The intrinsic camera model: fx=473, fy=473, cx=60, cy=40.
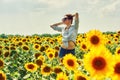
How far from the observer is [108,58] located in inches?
213

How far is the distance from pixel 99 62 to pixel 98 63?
0.04m

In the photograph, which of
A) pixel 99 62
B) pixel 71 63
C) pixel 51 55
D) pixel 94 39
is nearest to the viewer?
pixel 99 62

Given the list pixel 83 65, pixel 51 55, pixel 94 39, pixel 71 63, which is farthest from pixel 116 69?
pixel 51 55

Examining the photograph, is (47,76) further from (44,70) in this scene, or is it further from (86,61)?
(86,61)

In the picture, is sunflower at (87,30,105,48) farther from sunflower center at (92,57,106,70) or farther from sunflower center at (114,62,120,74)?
sunflower center at (114,62,120,74)

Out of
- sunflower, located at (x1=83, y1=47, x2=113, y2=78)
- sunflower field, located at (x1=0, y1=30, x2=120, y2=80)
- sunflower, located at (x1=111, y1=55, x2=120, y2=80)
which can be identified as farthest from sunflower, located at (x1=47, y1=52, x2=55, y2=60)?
sunflower, located at (x1=111, y1=55, x2=120, y2=80)

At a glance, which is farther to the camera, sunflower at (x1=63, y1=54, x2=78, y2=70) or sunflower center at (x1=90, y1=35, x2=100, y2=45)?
sunflower center at (x1=90, y1=35, x2=100, y2=45)

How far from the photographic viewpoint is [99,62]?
5.52 m

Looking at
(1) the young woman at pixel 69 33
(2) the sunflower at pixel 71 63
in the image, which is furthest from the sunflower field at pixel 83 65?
(1) the young woman at pixel 69 33

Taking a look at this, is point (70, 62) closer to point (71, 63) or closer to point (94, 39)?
point (71, 63)

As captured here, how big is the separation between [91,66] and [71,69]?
254 cm

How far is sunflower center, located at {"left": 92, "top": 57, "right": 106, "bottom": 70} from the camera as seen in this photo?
5461 mm

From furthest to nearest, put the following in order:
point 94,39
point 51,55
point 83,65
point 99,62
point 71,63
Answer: point 51,55
point 94,39
point 83,65
point 71,63
point 99,62

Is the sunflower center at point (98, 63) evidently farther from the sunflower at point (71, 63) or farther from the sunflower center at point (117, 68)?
the sunflower at point (71, 63)
